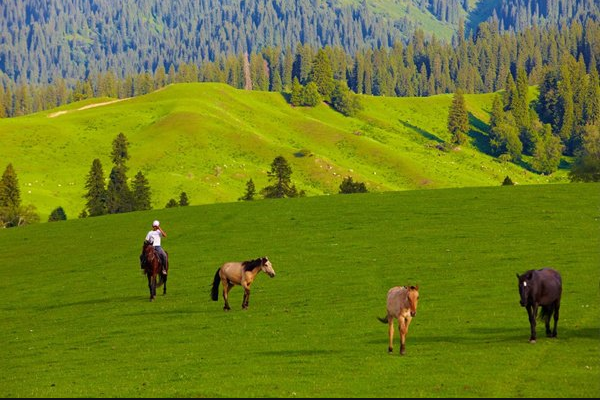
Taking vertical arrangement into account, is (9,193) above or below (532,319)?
above

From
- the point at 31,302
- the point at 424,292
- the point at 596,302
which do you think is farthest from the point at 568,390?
the point at 31,302

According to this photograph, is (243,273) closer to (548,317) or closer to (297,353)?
(297,353)

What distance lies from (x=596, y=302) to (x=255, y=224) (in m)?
37.4

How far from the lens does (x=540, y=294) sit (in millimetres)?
30219

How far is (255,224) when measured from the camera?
7100cm

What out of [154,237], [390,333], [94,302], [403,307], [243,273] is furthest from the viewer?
[94,302]

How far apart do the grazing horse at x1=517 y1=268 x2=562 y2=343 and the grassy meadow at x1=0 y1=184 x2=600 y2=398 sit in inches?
31.9

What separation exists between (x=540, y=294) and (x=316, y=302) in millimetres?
13587

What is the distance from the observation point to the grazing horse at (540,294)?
97.8 feet

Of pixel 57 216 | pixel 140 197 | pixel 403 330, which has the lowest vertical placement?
pixel 403 330

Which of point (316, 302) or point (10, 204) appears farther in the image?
point (10, 204)

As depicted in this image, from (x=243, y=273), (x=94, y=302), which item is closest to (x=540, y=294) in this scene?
(x=243, y=273)

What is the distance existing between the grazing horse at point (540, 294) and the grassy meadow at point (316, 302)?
81 centimetres

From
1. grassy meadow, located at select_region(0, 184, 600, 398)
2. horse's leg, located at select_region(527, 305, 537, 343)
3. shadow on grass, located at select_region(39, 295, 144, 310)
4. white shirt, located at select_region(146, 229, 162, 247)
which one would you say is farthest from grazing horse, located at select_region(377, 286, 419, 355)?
shadow on grass, located at select_region(39, 295, 144, 310)
